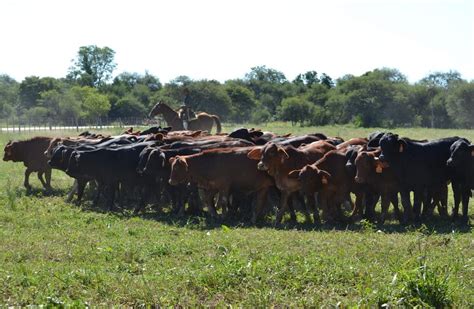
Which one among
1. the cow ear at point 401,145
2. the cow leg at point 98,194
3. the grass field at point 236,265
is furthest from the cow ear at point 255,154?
the cow leg at point 98,194

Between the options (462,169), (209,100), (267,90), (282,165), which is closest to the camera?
(462,169)

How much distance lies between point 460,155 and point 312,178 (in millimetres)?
2811

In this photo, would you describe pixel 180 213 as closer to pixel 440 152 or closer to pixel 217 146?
pixel 217 146

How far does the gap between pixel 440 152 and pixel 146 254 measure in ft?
21.3

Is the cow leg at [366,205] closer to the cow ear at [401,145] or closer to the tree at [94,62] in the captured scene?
the cow ear at [401,145]

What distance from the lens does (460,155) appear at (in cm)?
1216

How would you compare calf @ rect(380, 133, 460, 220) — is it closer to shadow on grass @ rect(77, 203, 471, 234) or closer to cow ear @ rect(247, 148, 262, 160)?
shadow on grass @ rect(77, 203, 471, 234)

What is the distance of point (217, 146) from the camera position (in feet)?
49.5

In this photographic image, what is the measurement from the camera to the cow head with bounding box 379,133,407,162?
12.5m

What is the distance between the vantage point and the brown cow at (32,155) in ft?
61.1

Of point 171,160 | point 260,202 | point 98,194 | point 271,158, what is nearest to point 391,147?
point 271,158

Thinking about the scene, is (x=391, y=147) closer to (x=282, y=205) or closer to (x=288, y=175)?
(x=288, y=175)

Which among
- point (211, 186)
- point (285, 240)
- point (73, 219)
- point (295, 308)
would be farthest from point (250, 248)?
point (73, 219)

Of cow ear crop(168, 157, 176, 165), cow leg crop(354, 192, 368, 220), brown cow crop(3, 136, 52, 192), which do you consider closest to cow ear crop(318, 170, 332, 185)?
cow leg crop(354, 192, 368, 220)
